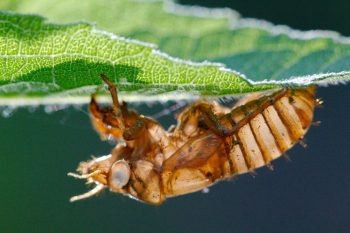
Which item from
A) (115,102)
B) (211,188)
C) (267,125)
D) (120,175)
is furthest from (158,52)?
(211,188)

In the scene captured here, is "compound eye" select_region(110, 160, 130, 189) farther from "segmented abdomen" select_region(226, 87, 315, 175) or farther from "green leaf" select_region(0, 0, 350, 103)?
"green leaf" select_region(0, 0, 350, 103)

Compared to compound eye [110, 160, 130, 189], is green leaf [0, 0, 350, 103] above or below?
above

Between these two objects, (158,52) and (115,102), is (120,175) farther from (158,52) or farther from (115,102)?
(158,52)

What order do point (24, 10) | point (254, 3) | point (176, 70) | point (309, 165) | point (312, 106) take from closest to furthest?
1. point (24, 10)
2. point (176, 70)
3. point (312, 106)
4. point (309, 165)
5. point (254, 3)

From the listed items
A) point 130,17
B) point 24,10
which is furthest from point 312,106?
point 24,10

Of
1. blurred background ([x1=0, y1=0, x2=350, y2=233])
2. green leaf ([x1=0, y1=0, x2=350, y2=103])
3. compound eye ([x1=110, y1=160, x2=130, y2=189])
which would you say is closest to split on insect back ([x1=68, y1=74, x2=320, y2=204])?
compound eye ([x1=110, y1=160, x2=130, y2=189])

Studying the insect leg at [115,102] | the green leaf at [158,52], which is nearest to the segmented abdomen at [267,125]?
the insect leg at [115,102]

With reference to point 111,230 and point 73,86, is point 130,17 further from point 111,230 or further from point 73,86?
point 111,230
